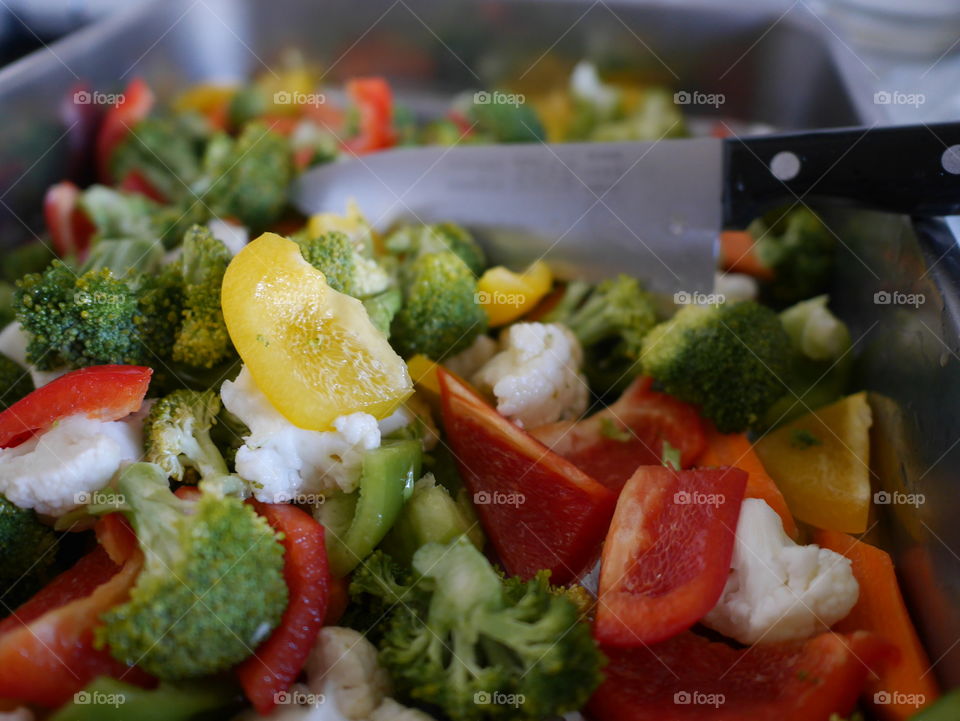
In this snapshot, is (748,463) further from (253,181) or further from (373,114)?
(373,114)

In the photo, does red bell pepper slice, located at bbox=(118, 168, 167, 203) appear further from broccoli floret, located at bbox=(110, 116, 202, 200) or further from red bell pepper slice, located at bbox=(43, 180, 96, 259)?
red bell pepper slice, located at bbox=(43, 180, 96, 259)

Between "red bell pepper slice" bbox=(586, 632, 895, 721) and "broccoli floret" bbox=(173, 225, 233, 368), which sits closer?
"red bell pepper slice" bbox=(586, 632, 895, 721)

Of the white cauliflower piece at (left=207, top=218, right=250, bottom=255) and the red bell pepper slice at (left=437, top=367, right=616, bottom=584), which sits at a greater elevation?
the white cauliflower piece at (left=207, top=218, right=250, bottom=255)

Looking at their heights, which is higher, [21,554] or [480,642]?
[21,554]

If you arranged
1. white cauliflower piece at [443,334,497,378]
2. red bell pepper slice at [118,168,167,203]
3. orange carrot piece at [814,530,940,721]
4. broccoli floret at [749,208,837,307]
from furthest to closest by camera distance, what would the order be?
1. red bell pepper slice at [118,168,167,203]
2. broccoli floret at [749,208,837,307]
3. white cauliflower piece at [443,334,497,378]
4. orange carrot piece at [814,530,940,721]

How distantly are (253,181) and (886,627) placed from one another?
1417 mm

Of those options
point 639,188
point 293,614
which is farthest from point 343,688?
point 639,188

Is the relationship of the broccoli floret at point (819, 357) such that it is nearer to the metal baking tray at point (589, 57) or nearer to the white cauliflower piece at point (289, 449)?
the metal baking tray at point (589, 57)

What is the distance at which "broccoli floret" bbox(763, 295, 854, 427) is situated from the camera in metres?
1.38

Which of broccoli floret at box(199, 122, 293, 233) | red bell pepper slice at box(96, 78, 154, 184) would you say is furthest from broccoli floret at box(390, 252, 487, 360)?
red bell pepper slice at box(96, 78, 154, 184)

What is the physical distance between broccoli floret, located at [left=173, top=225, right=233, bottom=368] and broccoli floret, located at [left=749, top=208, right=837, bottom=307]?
3.73ft

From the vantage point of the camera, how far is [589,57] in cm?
223

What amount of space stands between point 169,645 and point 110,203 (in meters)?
1.17

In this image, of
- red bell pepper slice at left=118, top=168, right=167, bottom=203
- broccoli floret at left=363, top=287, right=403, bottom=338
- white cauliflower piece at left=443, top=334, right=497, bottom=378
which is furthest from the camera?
red bell pepper slice at left=118, top=168, right=167, bottom=203
